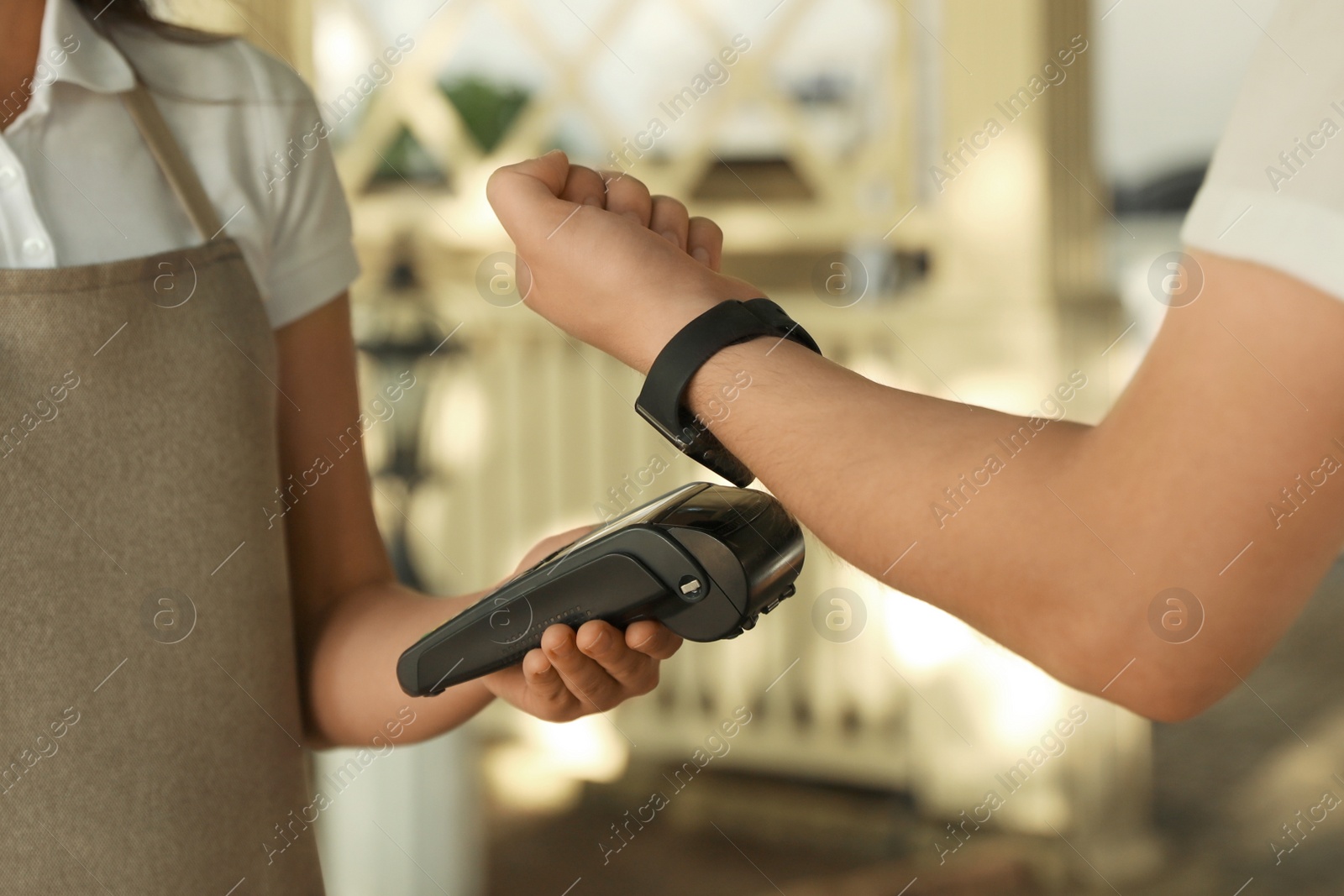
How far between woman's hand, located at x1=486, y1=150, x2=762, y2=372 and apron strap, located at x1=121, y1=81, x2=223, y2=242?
0.81 ft

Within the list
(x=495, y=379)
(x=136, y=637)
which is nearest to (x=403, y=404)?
(x=495, y=379)

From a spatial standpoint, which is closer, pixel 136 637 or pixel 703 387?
pixel 703 387

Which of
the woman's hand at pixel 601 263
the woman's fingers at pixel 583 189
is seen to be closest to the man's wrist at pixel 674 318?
the woman's hand at pixel 601 263

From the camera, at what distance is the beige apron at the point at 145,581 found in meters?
0.66

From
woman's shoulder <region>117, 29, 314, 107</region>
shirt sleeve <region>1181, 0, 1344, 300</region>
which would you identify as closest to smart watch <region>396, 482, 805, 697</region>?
shirt sleeve <region>1181, 0, 1344, 300</region>

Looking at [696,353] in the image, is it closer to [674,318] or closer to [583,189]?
[674,318]

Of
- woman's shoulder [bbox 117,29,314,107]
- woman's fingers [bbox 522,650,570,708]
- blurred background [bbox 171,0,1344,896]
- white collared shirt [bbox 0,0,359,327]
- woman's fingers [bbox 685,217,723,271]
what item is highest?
woman's fingers [bbox 685,217,723,271]

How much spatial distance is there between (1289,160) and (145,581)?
0.67 meters

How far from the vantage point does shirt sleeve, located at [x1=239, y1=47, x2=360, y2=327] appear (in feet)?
2.70

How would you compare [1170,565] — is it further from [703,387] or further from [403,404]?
[403,404]

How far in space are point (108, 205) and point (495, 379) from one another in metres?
2.10

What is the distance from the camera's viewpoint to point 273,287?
826 millimetres

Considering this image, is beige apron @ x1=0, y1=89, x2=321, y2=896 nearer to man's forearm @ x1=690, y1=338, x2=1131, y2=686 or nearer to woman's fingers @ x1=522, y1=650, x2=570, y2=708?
woman's fingers @ x1=522, y1=650, x2=570, y2=708

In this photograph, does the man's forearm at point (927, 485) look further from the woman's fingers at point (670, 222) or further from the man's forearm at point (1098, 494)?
the woman's fingers at point (670, 222)
